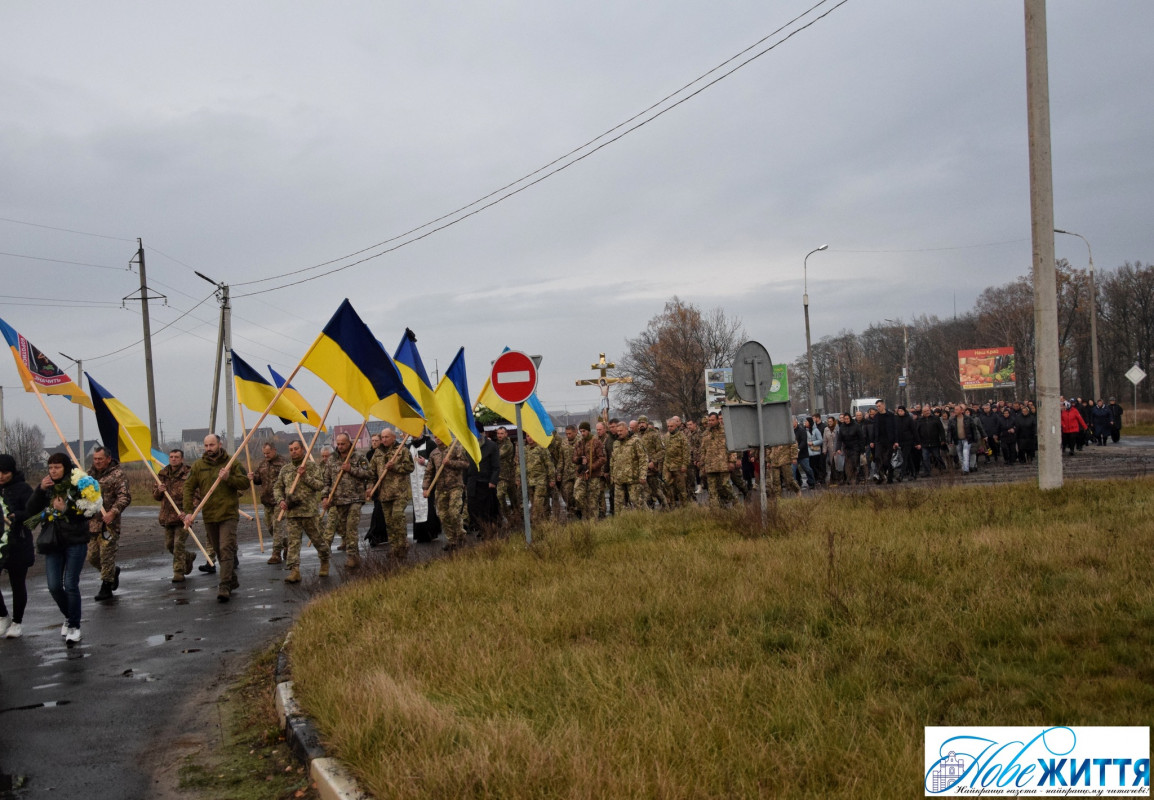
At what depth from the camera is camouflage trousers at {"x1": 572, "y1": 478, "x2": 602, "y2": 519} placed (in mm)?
17734

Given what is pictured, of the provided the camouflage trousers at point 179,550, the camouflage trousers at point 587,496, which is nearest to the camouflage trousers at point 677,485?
the camouflage trousers at point 587,496

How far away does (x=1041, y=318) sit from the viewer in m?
11.8


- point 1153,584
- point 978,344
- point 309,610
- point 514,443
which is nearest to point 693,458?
point 514,443

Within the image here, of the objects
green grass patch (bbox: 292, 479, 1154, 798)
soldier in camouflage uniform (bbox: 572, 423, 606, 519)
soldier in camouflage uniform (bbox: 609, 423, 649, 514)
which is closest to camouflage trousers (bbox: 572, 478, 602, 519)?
soldier in camouflage uniform (bbox: 572, 423, 606, 519)

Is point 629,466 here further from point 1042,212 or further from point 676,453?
point 1042,212

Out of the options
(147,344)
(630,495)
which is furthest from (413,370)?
(147,344)

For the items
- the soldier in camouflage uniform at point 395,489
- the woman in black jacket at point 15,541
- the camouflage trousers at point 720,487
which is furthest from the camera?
the camouflage trousers at point 720,487

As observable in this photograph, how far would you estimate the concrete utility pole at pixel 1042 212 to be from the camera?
38.6 feet

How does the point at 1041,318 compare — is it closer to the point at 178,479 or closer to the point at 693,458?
the point at 693,458

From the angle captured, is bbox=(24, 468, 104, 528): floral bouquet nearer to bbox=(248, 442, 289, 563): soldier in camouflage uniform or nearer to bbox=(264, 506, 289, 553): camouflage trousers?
bbox=(248, 442, 289, 563): soldier in camouflage uniform

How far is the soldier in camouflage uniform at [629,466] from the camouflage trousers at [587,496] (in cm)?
150

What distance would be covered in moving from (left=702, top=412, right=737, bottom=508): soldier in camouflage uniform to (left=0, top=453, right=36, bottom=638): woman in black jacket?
10.4 metres

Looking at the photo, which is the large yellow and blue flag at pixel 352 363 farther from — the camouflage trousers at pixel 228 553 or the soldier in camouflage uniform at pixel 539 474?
the soldier in camouflage uniform at pixel 539 474

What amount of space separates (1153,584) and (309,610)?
6924mm
